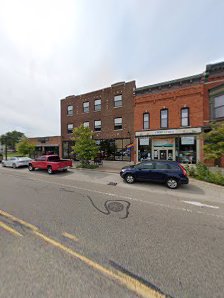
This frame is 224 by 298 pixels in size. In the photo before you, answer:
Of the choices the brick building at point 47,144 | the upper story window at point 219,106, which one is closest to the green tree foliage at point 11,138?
the brick building at point 47,144

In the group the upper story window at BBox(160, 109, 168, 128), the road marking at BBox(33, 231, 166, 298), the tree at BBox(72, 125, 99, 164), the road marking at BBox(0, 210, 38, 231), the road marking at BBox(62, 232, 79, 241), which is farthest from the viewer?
the upper story window at BBox(160, 109, 168, 128)

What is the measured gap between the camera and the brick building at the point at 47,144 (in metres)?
27.9

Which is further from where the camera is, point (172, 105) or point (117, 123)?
point (117, 123)

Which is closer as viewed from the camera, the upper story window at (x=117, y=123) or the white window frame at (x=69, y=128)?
the upper story window at (x=117, y=123)

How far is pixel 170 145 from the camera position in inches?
716

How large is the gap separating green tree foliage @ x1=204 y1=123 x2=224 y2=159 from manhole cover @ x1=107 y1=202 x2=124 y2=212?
7.21 metres

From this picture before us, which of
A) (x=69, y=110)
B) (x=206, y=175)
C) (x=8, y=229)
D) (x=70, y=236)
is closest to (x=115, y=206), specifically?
(x=70, y=236)

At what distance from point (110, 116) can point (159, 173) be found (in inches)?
548

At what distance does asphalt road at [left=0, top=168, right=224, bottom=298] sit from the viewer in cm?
246

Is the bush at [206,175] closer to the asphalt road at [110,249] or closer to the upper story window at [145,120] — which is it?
the asphalt road at [110,249]

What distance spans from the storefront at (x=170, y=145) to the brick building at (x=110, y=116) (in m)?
1.63

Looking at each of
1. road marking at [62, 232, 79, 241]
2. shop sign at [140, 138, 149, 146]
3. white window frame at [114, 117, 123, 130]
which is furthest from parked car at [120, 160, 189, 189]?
white window frame at [114, 117, 123, 130]

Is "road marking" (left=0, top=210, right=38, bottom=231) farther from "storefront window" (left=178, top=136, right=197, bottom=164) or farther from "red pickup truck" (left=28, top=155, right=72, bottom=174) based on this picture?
"storefront window" (left=178, top=136, right=197, bottom=164)

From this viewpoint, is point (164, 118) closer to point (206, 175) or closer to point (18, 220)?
point (206, 175)
